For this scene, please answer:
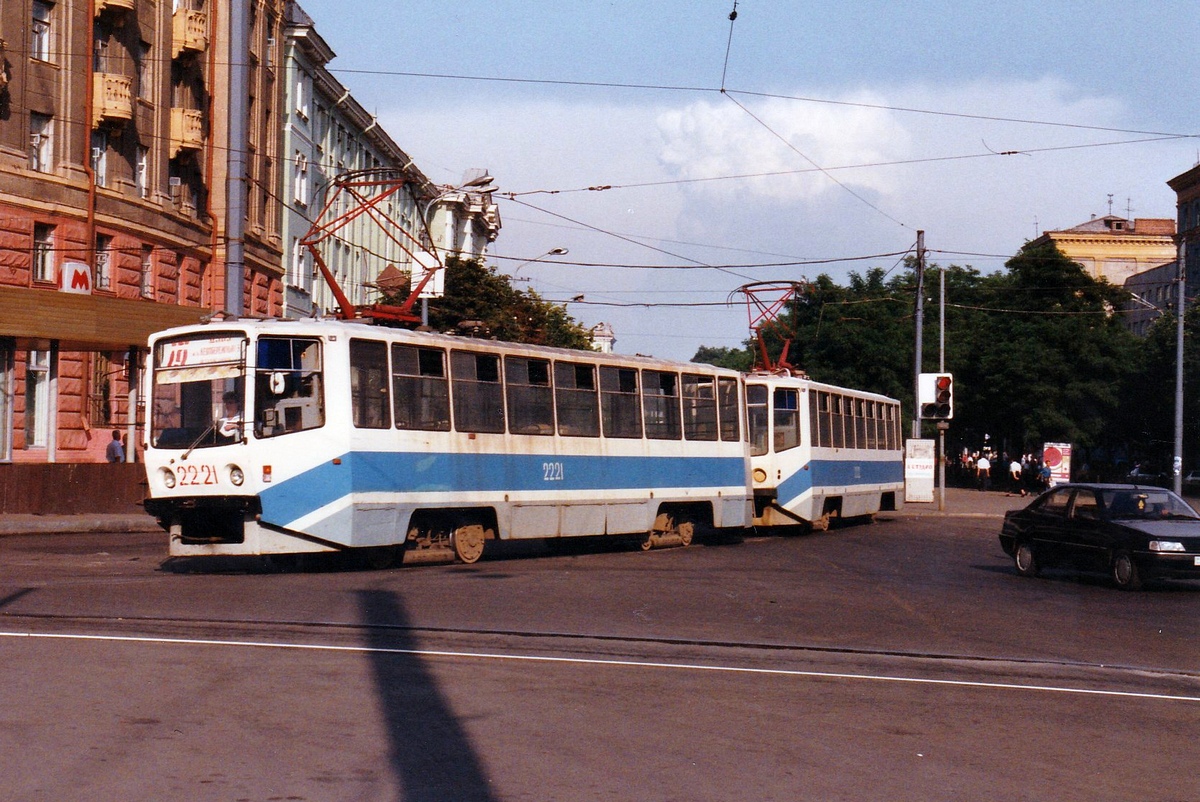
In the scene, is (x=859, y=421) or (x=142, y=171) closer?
(x=859, y=421)

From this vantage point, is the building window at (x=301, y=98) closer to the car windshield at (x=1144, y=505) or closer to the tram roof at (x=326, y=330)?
the tram roof at (x=326, y=330)

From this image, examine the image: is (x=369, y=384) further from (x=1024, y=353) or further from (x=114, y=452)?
(x=1024, y=353)

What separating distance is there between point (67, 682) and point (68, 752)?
2.04m

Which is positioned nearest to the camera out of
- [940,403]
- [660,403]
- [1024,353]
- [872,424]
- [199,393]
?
[199,393]

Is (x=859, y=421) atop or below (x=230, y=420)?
atop

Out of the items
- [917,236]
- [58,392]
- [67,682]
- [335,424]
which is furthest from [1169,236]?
[67,682]

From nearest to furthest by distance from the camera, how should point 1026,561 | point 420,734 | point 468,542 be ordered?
point 420,734 < point 468,542 < point 1026,561

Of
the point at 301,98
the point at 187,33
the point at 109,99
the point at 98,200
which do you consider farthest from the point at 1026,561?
the point at 301,98

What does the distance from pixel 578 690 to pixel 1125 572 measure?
437 inches

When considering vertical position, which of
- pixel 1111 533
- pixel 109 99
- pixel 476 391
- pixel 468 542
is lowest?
pixel 468 542

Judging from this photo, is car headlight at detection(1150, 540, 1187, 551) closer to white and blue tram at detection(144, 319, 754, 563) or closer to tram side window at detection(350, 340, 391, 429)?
white and blue tram at detection(144, 319, 754, 563)

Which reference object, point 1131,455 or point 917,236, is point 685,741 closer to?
point 917,236

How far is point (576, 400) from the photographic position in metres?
21.5

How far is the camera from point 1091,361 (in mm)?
65312
